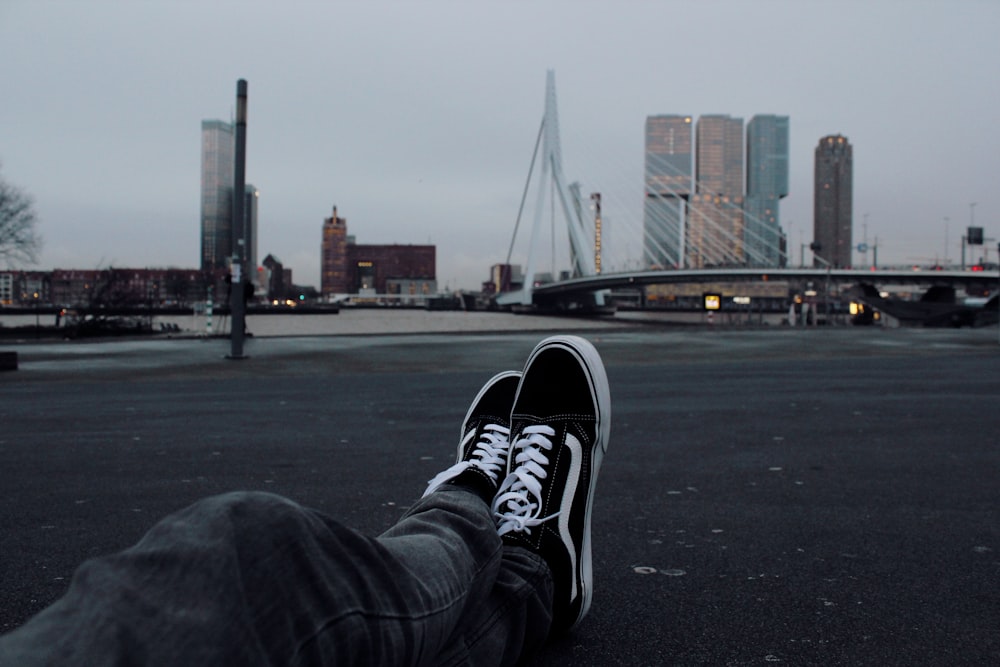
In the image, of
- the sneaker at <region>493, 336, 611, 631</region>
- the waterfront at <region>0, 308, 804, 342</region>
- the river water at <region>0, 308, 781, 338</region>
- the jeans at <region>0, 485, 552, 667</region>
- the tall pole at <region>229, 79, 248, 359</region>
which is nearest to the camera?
the jeans at <region>0, 485, 552, 667</region>

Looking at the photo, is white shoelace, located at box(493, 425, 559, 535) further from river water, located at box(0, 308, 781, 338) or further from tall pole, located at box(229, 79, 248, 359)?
river water, located at box(0, 308, 781, 338)

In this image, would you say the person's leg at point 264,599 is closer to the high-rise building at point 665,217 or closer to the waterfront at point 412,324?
the waterfront at point 412,324

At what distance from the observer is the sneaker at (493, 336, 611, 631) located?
5.20 ft

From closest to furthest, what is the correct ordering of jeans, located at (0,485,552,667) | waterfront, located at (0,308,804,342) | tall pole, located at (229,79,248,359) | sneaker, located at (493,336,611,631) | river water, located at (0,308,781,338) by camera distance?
1. jeans, located at (0,485,552,667)
2. sneaker, located at (493,336,611,631)
3. tall pole, located at (229,79,248,359)
4. river water, located at (0,308,781,338)
5. waterfront, located at (0,308,804,342)

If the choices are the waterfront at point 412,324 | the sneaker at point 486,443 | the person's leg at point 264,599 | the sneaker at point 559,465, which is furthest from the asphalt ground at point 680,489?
the waterfront at point 412,324

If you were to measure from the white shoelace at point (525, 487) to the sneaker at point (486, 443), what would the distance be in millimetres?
36

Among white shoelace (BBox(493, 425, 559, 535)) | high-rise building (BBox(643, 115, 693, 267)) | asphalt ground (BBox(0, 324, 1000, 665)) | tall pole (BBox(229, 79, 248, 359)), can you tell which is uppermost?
high-rise building (BBox(643, 115, 693, 267))

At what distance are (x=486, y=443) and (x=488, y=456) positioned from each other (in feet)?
0.30

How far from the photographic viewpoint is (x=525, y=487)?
1.70 metres

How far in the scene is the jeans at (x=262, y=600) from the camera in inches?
31.9

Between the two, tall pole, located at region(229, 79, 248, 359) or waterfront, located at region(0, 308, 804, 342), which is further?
waterfront, located at region(0, 308, 804, 342)

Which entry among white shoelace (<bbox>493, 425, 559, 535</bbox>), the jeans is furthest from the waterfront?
the jeans

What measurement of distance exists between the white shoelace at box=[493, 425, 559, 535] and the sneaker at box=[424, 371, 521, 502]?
36mm

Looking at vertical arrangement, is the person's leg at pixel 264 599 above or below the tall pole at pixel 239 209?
below
